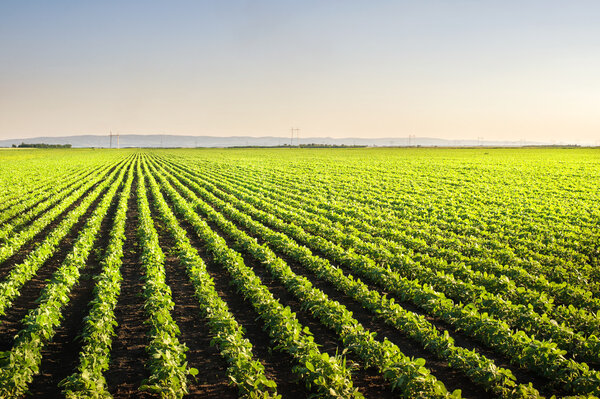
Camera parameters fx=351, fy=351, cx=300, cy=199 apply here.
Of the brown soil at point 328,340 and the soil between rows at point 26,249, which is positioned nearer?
the brown soil at point 328,340

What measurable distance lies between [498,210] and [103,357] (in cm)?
1868

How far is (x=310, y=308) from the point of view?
8.31 metres

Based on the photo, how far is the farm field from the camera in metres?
5.82

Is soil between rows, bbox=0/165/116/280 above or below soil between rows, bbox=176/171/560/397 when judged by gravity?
above

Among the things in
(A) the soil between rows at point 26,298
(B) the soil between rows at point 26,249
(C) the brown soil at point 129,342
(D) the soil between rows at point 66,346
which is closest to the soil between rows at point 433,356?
(C) the brown soil at point 129,342

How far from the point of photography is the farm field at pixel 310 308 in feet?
19.1

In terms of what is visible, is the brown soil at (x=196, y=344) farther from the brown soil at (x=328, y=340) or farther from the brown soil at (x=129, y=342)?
the brown soil at (x=328, y=340)

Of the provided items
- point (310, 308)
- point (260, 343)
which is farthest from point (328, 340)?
point (260, 343)

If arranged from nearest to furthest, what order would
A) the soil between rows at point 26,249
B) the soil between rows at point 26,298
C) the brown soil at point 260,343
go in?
the brown soil at point 260,343 → the soil between rows at point 26,298 → the soil between rows at point 26,249

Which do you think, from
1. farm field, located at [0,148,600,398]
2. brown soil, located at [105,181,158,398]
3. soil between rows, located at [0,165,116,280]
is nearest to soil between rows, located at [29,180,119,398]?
farm field, located at [0,148,600,398]

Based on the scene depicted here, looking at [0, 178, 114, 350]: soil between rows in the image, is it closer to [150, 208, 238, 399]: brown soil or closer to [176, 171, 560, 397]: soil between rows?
[150, 208, 238, 399]: brown soil

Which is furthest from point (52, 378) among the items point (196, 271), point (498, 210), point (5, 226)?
point (498, 210)

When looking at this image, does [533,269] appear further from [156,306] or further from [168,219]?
[168,219]

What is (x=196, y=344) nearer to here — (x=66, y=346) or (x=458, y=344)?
(x=66, y=346)
